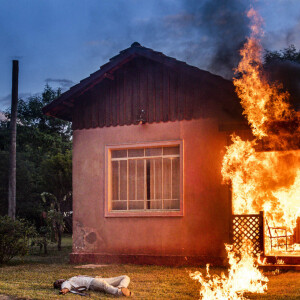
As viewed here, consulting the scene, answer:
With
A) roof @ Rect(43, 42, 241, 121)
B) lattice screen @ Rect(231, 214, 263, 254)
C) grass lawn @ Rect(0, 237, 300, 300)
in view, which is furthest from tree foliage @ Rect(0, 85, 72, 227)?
lattice screen @ Rect(231, 214, 263, 254)

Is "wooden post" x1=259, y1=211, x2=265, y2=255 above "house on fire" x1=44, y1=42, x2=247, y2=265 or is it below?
below

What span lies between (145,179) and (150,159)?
0.56 meters

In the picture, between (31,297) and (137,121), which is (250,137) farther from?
(31,297)

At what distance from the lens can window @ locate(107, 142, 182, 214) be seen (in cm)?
1238

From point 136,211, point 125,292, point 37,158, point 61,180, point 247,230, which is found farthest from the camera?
point 37,158

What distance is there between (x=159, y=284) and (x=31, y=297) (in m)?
2.56

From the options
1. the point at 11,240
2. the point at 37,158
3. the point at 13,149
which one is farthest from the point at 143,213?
the point at 37,158

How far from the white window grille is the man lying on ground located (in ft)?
13.7

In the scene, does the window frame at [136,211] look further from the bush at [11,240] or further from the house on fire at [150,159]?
the bush at [11,240]

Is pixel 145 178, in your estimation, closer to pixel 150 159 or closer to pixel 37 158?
pixel 150 159

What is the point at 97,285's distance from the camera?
825cm

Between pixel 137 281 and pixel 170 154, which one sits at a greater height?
pixel 170 154

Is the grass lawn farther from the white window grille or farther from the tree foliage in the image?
the tree foliage

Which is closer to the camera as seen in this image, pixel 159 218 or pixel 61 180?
pixel 159 218
